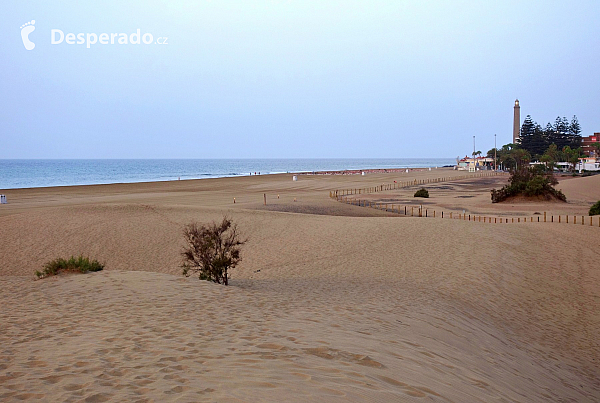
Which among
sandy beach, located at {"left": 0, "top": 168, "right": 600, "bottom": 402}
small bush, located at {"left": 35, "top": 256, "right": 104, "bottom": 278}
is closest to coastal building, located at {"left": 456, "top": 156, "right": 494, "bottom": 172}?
sandy beach, located at {"left": 0, "top": 168, "right": 600, "bottom": 402}

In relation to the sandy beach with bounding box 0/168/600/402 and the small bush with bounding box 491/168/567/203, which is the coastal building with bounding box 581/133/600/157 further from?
the sandy beach with bounding box 0/168/600/402

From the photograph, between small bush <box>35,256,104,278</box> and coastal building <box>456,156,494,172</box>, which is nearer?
small bush <box>35,256,104,278</box>

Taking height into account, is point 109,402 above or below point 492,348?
above

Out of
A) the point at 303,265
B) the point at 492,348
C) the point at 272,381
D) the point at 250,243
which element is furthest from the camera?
the point at 250,243

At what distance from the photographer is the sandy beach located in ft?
17.6

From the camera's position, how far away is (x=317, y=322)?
28.7ft

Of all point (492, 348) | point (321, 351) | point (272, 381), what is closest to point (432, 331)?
point (492, 348)

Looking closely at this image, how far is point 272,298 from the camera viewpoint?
11.5m

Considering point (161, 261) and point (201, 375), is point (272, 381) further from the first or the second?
point (161, 261)

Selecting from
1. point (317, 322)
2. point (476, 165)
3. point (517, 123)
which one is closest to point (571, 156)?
point (476, 165)

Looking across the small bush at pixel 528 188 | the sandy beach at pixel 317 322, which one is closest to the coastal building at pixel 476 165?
the small bush at pixel 528 188

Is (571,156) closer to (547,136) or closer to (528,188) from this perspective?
(547,136)

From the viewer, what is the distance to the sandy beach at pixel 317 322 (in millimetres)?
5375

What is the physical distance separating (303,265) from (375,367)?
44.2ft
